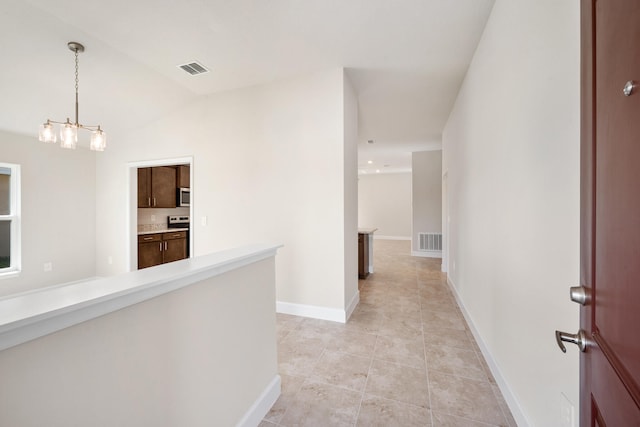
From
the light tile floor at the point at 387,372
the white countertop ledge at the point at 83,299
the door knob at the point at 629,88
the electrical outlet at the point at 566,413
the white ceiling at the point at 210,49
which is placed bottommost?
the light tile floor at the point at 387,372

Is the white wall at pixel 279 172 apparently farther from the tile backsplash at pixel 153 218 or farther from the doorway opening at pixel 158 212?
the tile backsplash at pixel 153 218

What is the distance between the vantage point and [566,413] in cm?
104

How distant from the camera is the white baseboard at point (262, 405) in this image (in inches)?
55.3

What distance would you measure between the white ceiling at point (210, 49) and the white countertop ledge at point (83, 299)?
2.05 m

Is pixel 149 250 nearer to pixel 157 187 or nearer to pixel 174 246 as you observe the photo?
pixel 174 246

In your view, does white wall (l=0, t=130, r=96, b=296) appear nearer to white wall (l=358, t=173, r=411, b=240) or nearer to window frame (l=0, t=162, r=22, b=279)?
window frame (l=0, t=162, r=22, b=279)

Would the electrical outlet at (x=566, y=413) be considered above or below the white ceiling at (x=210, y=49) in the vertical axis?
below

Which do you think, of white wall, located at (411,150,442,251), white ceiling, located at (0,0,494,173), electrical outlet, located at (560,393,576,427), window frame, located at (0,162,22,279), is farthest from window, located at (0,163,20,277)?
white wall, located at (411,150,442,251)

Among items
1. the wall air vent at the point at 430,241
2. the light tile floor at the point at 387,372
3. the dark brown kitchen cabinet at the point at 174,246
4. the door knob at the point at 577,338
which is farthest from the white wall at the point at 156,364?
the wall air vent at the point at 430,241

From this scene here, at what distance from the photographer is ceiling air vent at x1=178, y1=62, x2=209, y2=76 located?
9.14 feet

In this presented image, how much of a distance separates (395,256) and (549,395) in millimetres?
5679

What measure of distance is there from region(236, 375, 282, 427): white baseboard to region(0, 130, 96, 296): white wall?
4.46 meters

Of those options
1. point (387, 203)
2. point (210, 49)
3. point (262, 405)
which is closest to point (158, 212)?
point (210, 49)

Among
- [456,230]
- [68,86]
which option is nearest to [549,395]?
[456,230]
